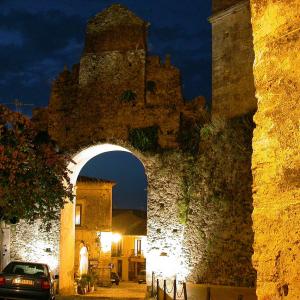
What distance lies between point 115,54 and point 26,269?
26.8 feet

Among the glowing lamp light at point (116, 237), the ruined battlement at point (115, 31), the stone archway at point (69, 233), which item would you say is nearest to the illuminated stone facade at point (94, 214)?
the glowing lamp light at point (116, 237)

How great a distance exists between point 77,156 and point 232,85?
20.6ft

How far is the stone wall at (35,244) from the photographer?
61.9 feet

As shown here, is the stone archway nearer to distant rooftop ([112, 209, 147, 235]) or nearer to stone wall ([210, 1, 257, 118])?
stone wall ([210, 1, 257, 118])

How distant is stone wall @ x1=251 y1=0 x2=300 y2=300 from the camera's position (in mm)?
3377

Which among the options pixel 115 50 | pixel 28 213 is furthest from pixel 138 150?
pixel 28 213

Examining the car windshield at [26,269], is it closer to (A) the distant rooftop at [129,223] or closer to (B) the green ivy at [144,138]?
(B) the green ivy at [144,138]

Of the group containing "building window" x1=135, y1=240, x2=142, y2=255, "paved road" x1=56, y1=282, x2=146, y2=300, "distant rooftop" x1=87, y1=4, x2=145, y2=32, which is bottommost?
"paved road" x1=56, y1=282, x2=146, y2=300

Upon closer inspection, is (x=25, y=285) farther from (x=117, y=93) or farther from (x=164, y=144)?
(x=117, y=93)

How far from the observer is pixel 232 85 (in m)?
16.0

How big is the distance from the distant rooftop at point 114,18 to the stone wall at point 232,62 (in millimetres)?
3577

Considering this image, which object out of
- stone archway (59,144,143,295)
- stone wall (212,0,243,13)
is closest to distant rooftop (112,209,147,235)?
stone archway (59,144,143,295)

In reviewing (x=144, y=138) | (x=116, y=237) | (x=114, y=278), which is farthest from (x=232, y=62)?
→ (x=116, y=237)

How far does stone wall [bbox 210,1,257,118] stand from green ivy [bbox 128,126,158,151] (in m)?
2.42
